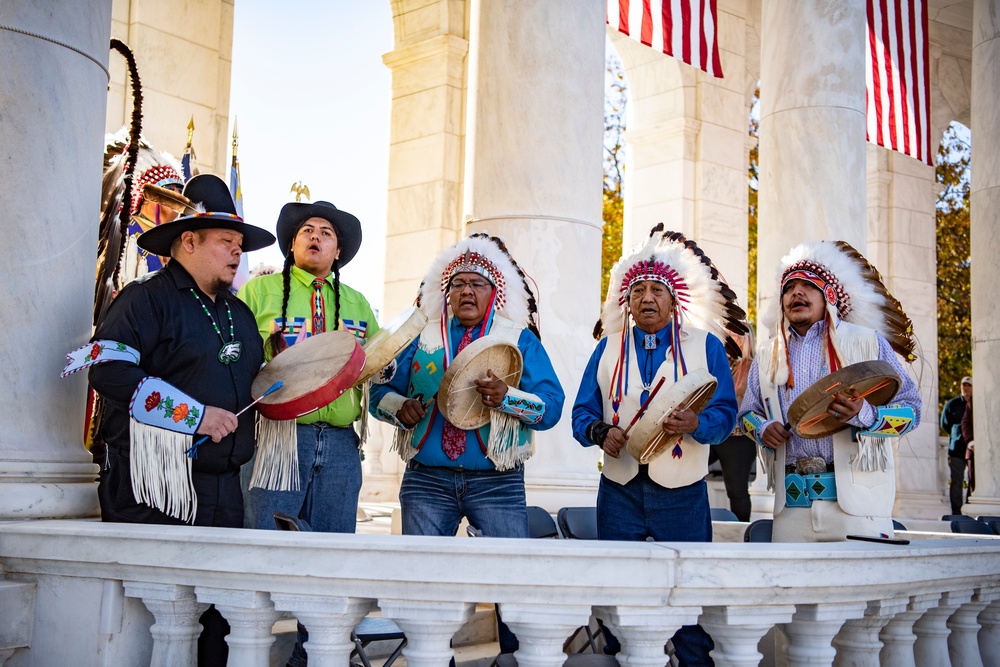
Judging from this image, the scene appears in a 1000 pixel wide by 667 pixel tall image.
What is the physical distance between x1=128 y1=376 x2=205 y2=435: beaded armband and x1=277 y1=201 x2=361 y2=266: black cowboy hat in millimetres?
1330

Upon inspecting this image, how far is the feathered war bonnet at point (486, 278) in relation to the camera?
4.90 meters

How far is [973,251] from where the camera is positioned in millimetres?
11242

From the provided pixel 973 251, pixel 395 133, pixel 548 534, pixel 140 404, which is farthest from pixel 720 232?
Result: pixel 140 404

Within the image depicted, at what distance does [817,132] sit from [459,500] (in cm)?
551

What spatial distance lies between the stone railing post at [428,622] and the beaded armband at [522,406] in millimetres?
1647

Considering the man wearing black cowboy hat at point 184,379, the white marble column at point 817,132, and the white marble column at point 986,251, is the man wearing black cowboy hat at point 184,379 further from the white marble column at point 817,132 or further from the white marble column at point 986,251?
the white marble column at point 986,251

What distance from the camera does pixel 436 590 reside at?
285cm

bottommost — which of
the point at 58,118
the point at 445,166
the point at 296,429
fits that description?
the point at 296,429

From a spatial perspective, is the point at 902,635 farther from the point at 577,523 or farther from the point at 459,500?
the point at 577,523

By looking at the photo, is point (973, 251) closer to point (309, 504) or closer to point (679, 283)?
point (679, 283)

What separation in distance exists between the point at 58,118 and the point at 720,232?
1159 centimetres

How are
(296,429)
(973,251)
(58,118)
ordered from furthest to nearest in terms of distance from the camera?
(973,251)
(296,429)
(58,118)

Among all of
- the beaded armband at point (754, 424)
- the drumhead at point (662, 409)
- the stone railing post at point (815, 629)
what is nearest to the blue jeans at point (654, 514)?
the drumhead at point (662, 409)

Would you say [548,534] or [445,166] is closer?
[548,534]
